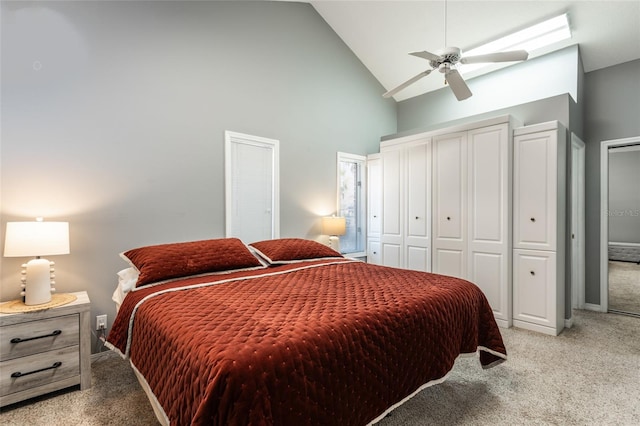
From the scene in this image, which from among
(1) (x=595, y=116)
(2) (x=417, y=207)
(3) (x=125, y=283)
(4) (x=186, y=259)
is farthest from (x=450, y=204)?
(3) (x=125, y=283)

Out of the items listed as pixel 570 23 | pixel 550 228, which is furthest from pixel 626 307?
pixel 570 23

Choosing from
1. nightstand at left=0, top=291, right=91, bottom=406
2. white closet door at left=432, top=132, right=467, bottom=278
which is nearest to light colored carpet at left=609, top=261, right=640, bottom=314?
white closet door at left=432, top=132, right=467, bottom=278

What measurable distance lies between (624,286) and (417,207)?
8.39 feet

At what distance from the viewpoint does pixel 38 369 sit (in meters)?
1.96

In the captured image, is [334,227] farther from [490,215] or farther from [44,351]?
[44,351]

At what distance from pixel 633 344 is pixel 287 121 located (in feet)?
13.3

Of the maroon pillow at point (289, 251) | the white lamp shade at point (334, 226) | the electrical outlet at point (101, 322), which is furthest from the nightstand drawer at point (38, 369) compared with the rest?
the white lamp shade at point (334, 226)

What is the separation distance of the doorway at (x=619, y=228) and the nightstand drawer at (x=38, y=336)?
17.3ft

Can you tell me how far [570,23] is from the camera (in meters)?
3.25

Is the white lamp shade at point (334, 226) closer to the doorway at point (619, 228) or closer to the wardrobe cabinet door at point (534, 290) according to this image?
the wardrobe cabinet door at point (534, 290)

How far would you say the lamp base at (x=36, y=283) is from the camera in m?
2.05

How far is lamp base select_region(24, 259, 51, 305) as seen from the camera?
2047 millimetres

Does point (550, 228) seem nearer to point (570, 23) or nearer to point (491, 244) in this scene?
point (491, 244)

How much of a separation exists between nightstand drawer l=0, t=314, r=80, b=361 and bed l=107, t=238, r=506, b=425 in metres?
0.37
